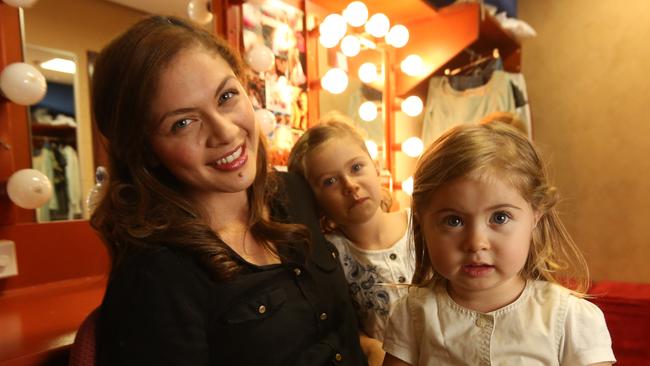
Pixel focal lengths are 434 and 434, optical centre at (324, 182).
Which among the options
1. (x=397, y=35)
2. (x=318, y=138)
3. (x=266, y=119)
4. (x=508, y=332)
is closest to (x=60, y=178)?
(x=266, y=119)

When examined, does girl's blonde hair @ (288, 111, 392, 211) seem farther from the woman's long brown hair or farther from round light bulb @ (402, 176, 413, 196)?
round light bulb @ (402, 176, 413, 196)

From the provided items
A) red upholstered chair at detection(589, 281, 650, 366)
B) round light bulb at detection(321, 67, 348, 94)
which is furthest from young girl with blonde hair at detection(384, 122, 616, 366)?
round light bulb at detection(321, 67, 348, 94)

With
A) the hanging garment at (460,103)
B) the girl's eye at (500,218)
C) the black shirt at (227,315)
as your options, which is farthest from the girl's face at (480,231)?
the hanging garment at (460,103)

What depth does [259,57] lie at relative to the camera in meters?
1.52

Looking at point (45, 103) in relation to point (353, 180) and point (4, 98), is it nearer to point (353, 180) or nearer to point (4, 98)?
point (4, 98)

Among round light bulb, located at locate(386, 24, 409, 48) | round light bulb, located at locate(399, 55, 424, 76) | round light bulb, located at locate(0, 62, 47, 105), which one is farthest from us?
round light bulb, located at locate(399, 55, 424, 76)

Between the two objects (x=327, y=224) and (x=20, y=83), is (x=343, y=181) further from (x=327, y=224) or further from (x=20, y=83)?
(x=20, y=83)

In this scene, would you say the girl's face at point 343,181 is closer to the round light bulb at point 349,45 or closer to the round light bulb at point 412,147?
the round light bulb at point 349,45

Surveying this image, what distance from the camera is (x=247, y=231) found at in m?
0.90

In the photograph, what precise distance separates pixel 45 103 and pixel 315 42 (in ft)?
3.50

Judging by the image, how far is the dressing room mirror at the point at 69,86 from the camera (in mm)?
1271

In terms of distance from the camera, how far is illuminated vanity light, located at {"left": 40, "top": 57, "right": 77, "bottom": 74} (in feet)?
4.35

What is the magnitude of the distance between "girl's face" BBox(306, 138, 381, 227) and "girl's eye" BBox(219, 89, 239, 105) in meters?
0.36

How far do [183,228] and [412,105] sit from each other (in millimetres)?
1697
